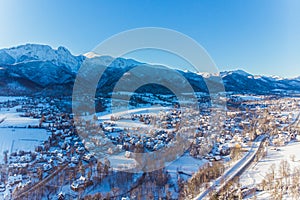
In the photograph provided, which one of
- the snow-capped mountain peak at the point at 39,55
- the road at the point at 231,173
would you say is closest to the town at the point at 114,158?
the road at the point at 231,173

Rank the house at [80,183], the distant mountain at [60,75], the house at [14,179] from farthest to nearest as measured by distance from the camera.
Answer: the distant mountain at [60,75] → the house at [80,183] → the house at [14,179]

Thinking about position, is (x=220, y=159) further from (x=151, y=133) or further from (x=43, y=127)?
(x=43, y=127)

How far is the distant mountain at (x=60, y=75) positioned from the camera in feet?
82.9

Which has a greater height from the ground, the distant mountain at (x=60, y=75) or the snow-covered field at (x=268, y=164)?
the distant mountain at (x=60, y=75)

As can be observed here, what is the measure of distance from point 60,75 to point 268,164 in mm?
30079

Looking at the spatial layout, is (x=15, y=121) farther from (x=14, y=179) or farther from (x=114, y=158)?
(x=114, y=158)

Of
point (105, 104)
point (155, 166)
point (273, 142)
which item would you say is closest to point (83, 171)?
point (155, 166)

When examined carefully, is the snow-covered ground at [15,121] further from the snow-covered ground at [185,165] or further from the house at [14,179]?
the snow-covered ground at [185,165]

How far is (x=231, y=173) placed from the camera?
23.6 ft

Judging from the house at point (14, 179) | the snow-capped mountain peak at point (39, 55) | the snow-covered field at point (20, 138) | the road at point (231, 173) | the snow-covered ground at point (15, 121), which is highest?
the snow-capped mountain peak at point (39, 55)

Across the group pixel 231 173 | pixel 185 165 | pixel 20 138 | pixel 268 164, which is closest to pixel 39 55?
pixel 20 138

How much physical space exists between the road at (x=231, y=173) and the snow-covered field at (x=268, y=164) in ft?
1.04

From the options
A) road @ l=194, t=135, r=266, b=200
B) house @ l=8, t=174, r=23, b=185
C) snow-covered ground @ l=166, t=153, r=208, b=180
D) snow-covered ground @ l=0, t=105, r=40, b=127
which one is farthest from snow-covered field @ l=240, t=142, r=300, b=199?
snow-covered ground @ l=0, t=105, r=40, b=127

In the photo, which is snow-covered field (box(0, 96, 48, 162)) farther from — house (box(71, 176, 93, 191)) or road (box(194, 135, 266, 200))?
road (box(194, 135, 266, 200))
